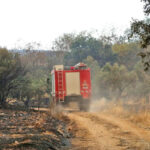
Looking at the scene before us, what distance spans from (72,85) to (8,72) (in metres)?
6.15

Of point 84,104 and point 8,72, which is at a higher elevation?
point 8,72


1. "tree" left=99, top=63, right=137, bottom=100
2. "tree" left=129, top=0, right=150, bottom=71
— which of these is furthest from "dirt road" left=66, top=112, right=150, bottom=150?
"tree" left=99, top=63, right=137, bottom=100

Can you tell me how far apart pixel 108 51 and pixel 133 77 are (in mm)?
25272

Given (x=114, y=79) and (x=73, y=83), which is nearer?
(x=73, y=83)

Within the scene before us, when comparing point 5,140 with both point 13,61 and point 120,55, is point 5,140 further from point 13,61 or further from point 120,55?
point 120,55

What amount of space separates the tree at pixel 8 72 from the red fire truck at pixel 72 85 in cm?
473

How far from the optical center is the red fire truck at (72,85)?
1059 inches

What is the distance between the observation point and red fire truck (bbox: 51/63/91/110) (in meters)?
26.9

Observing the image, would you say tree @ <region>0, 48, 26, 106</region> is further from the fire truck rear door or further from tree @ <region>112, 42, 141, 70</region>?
tree @ <region>112, 42, 141, 70</region>

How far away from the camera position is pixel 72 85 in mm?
27172

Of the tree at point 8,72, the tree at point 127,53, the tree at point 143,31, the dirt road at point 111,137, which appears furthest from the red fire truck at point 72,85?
the tree at point 127,53

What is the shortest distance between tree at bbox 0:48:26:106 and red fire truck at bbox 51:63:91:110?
4.73m

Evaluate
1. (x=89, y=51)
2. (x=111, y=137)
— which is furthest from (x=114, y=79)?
(x=111, y=137)

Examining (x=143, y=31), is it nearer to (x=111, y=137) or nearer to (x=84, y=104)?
(x=111, y=137)
